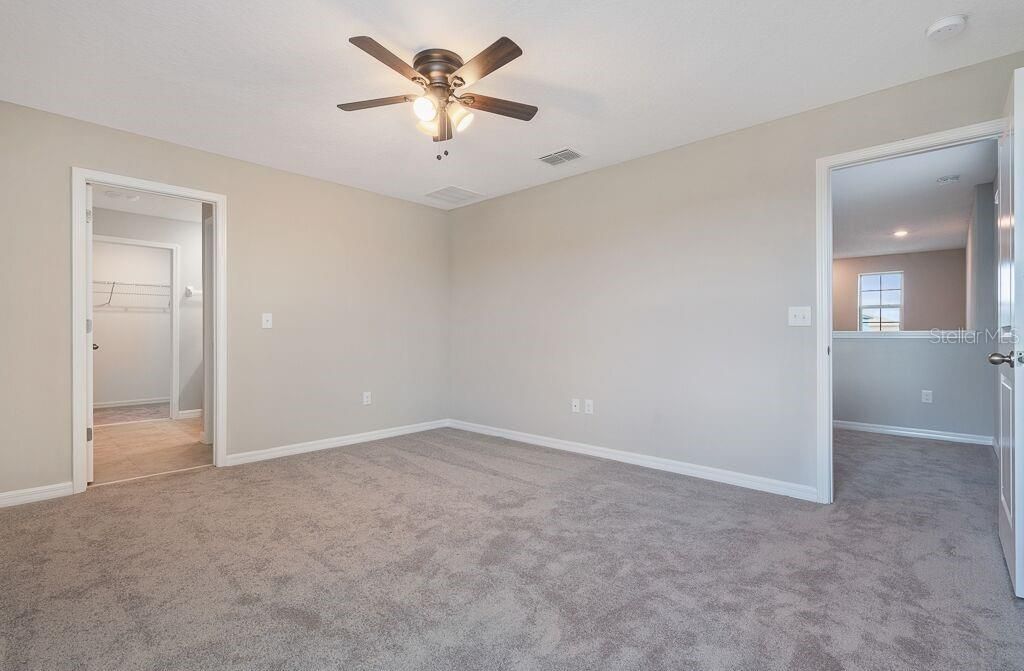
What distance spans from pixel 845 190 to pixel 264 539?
5.60 metres

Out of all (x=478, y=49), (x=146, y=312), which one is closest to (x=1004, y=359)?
(x=478, y=49)

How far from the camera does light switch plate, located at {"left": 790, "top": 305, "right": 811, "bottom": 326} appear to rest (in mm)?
2924

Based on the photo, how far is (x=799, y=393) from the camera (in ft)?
9.71

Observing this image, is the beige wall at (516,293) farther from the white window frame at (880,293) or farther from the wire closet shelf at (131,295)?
the white window frame at (880,293)

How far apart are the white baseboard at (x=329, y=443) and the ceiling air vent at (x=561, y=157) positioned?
286 centimetres

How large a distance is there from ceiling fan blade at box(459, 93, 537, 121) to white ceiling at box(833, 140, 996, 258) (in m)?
2.22

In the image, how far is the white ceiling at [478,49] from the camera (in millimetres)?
2041

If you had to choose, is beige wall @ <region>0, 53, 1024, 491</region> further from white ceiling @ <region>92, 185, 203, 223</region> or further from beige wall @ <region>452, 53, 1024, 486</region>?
white ceiling @ <region>92, 185, 203, 223</region>

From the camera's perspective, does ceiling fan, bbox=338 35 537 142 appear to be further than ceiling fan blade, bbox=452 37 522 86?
Yes

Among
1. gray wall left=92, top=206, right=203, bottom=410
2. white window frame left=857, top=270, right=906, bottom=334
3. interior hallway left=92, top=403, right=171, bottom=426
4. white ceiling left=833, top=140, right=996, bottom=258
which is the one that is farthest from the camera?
white window frame left=857, top=270, right=906, bottom=334

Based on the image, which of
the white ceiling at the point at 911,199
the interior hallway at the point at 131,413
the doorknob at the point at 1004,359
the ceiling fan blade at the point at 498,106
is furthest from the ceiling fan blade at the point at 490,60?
the interior hallway at the point at 131,413

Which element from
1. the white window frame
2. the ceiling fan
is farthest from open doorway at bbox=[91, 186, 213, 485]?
the white window frame

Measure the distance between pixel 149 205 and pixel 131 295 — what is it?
4.94ft

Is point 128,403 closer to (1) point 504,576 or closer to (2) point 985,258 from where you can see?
(1) point 504,576
